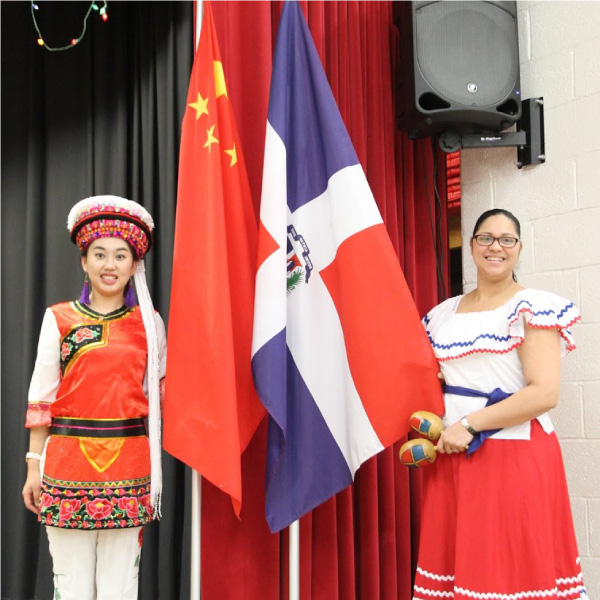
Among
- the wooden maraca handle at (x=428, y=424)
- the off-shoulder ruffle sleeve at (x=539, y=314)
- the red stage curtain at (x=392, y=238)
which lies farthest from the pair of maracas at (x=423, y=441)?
the red stage curtain at (x=392, y=238)

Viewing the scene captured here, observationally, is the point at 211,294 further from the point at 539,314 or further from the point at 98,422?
the point at 539,314

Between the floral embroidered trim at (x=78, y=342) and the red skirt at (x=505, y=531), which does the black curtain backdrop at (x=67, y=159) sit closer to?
the floral embroidered trim at (x=78, y=342)

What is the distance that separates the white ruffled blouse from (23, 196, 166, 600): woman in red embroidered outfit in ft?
2.72

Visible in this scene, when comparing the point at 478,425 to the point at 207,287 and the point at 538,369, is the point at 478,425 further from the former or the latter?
the point at 207,287

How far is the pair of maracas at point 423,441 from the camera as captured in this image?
6.54 ft

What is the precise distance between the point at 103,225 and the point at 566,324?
128 centimetres

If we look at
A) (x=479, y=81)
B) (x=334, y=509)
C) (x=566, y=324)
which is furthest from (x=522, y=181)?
(x=334, y=509)

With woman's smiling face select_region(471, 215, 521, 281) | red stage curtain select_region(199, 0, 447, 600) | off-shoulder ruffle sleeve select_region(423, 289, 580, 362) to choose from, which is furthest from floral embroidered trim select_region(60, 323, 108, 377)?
woman's smiling face select_region(471, 215, 521, 281)

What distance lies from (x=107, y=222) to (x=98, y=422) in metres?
0.55

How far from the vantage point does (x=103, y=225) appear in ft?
6.79

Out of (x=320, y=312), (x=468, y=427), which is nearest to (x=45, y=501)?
(x=320, y=312)

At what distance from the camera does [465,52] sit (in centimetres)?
257

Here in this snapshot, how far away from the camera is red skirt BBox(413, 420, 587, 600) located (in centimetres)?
188

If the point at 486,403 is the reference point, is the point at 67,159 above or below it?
above
